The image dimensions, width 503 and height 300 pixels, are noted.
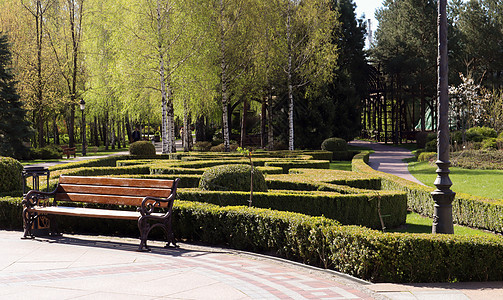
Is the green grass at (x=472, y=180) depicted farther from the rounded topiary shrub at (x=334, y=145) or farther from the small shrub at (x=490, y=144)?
the rounded topiary shrub at (x=334, y=145)

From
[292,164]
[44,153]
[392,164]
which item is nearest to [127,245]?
[292,164]

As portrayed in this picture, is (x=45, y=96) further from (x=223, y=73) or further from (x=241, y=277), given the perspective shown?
(x=241, y=277)

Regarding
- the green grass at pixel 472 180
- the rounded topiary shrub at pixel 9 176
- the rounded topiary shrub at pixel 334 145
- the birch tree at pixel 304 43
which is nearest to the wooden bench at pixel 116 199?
the rounded topiary shrub at pixel 9 176

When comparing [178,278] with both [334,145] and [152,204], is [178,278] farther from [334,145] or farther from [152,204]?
[334,145]

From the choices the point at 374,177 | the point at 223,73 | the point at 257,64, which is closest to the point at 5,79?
the point at 223,73

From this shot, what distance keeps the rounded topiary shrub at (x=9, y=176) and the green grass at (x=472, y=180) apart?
39.3 ft

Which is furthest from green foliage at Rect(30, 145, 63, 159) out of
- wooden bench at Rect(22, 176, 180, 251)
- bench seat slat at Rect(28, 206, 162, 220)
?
bench seat slat at Rect(28, 206, 162, 220)

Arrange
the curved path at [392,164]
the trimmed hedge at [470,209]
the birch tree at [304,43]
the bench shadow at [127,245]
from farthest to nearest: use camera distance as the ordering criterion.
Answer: the birch tree at [304,43] < the curved path at [392,164] < the trimmed hedge at [470,209] < the bench shadow at [127,245]

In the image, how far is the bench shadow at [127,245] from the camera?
7.46 m

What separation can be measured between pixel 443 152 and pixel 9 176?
8.90m

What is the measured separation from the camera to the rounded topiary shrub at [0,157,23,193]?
10781mm

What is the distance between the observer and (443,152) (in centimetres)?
739

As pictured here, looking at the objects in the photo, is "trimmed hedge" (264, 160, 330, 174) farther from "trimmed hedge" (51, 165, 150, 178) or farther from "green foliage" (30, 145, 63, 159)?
"green foliage" (30, 145, 63, 159)

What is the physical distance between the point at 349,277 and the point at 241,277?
4.40 feet
